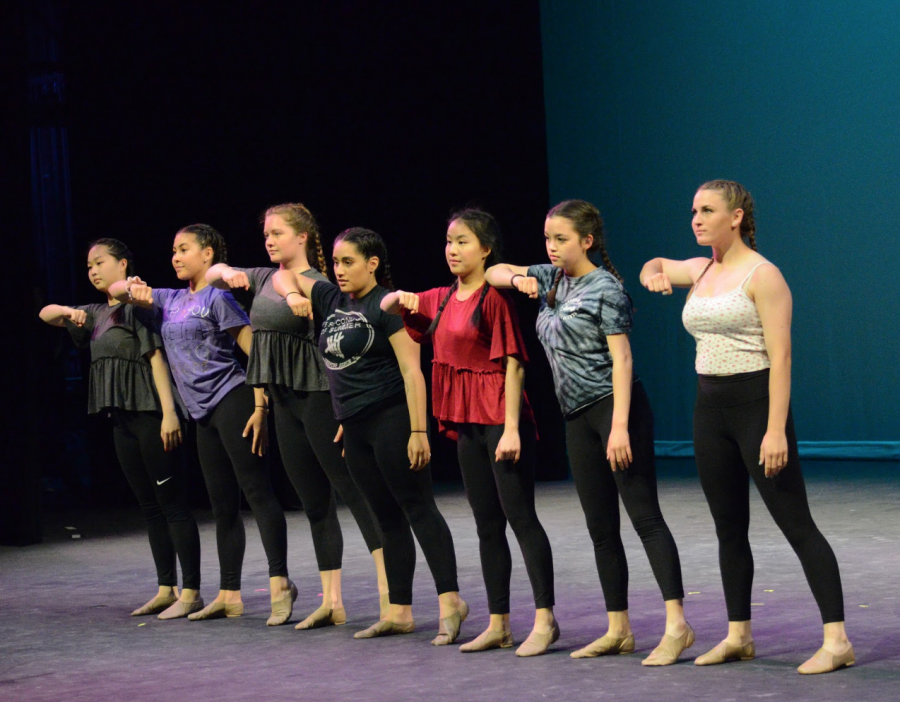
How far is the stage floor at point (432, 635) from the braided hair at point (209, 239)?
1.26 meters

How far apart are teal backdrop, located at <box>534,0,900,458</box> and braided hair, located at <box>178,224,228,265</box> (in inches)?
218

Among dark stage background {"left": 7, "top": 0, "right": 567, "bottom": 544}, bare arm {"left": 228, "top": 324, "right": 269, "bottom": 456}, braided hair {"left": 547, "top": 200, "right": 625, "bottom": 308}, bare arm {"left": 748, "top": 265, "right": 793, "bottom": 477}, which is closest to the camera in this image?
bare arm {"left": 748, "top": 265, "right": 793, "bottom": 477}

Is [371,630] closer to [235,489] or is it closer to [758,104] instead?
[235,489]

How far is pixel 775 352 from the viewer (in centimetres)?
300

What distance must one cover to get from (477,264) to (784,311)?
926 millimetres

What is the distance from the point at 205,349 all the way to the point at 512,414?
4.39 ft

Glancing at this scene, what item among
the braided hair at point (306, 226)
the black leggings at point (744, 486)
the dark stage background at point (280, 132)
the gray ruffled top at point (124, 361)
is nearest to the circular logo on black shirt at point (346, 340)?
the braided hair at point (306, 226)

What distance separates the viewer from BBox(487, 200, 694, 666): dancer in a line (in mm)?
3242

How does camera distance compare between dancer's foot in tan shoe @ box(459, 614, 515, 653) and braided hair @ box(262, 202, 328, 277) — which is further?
braided hair @ box(262, 202, 328, 277)

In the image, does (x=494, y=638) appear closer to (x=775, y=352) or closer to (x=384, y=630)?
(x=384, y=630)

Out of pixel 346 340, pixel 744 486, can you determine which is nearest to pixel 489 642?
pixel 744 486

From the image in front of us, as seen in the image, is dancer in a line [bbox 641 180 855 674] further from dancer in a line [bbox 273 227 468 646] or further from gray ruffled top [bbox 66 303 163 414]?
gray ruffled top [bbox 66 303 163 414]

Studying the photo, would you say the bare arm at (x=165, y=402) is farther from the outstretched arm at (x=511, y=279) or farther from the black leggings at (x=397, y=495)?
the outstretched arm at (x=511, y=279)

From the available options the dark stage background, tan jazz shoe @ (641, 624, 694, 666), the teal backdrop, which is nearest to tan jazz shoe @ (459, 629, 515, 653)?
tan jazz shoe @ (641, 624, 694, 666)
